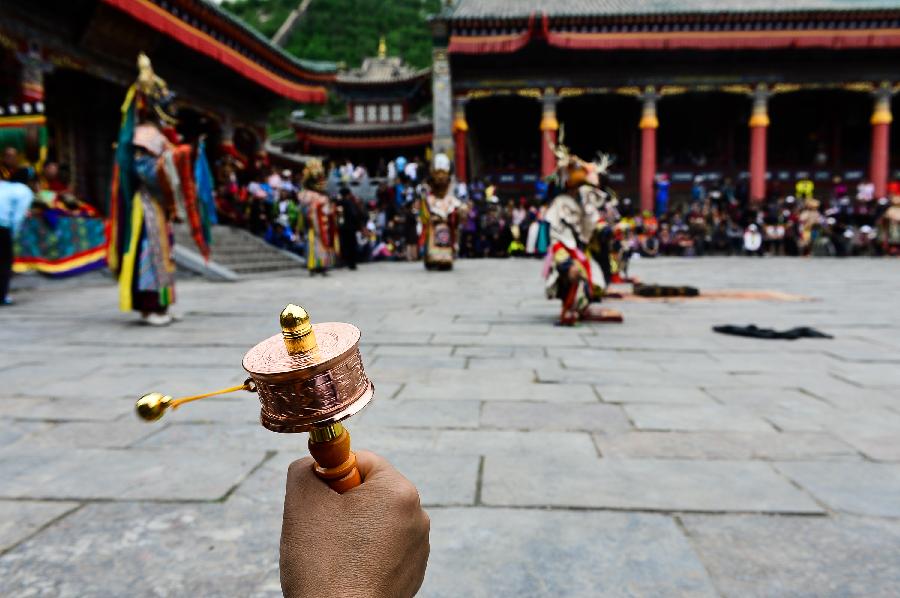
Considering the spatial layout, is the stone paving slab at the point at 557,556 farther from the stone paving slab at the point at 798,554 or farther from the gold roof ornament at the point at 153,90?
the gold roof ornament at the point at 153,90

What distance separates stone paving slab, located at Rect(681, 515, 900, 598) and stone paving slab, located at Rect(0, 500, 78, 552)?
164 centimetres

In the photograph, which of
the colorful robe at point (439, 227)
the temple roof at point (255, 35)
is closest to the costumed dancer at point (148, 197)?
the colorful robe at point (439, 227)

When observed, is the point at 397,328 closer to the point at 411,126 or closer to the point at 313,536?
the point at 313,536

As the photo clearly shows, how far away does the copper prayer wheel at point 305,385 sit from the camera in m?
0.71

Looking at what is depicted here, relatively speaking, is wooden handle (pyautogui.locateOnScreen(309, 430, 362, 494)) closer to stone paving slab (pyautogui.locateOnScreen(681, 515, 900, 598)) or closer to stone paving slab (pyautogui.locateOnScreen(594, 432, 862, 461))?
stone paving slab (pyautogui.locateOnScreen(681, 515, 900, 598))

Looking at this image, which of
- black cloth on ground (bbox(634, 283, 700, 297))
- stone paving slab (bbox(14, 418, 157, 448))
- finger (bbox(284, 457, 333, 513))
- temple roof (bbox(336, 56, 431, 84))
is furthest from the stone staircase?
temple roof (bbox(336, 56, 431, 84))

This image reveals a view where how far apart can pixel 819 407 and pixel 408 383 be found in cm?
186

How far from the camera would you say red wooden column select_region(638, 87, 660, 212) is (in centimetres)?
2020

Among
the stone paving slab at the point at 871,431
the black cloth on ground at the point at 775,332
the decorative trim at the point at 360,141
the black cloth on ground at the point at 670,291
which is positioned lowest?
the stone paving slab at the point at 871,431

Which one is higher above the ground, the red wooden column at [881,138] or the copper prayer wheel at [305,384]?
the red wooden column at [881,138]

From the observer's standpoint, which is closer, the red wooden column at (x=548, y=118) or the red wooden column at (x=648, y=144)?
the red wooden column at (x=548, y=118)

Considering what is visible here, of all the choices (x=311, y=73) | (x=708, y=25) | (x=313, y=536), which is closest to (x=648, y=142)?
(x=708, y=25)

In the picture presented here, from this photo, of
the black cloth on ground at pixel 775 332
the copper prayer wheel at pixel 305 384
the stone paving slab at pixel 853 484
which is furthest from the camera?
the black cloth on ground at pixel 775 332

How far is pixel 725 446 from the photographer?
93.0 inches
